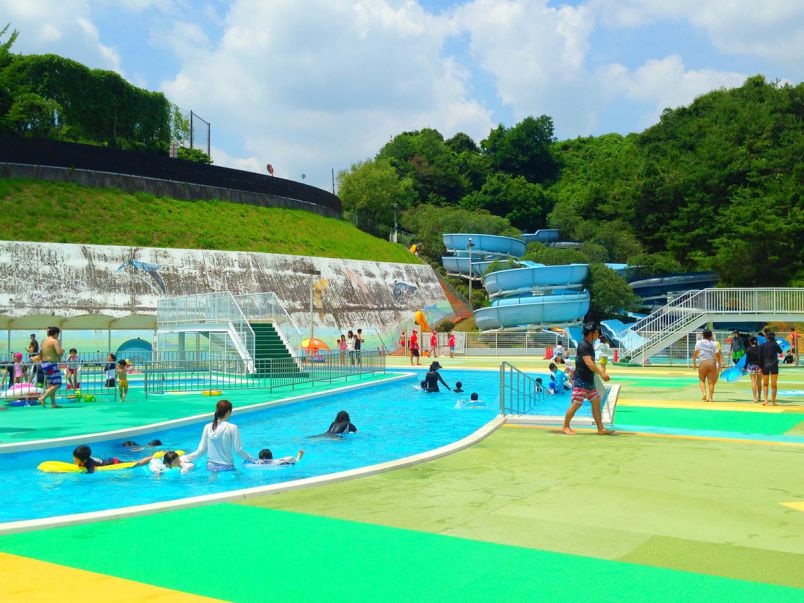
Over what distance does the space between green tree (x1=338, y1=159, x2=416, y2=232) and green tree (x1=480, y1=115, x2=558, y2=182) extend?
23547mm

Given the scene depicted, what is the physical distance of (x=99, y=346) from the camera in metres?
33.3

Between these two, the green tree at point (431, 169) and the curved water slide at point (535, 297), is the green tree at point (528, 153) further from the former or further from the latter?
the curved water slide at point (535, 297)

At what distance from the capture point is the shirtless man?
17816 millimetres

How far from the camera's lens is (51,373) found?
17.8m

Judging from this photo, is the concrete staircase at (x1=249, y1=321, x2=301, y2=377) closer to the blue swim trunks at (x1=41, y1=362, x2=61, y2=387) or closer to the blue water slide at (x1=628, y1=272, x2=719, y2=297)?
the blue swim trunks at (x1=41, y1=362, x2=61, y2=387)

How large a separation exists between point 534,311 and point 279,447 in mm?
35801

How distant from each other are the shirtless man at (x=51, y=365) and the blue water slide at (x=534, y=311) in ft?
108

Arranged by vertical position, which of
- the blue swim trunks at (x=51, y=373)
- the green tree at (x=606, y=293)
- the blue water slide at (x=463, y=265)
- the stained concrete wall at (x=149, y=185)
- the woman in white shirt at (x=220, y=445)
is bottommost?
the woman in white shirt at (x=220, y=445)

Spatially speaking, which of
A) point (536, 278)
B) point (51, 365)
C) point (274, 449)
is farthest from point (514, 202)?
point (274, 449)

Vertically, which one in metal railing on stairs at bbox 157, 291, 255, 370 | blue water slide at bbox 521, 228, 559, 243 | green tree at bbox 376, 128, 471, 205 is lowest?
metal railing on stairs at bbox 157, 291, 255, 370

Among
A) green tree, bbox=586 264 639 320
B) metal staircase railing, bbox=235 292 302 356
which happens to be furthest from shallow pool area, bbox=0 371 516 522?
green tree, bbox=586 264 639 320

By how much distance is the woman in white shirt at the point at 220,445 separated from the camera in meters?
9.87

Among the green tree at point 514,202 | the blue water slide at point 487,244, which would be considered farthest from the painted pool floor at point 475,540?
the green tree at point 514,202

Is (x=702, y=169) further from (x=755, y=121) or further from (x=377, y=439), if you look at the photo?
(x=377, y=439)
